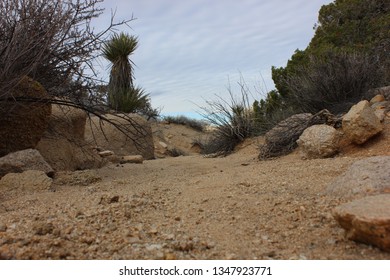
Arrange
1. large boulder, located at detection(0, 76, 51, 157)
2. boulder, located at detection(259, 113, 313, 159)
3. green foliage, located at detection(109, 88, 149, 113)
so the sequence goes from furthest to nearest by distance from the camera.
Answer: green foliage, located at detection(109, 88, 149, 113) < boulder, located at detection(259, 113, 313, 159) < large boulder, located at detection(0, 76, 51, 157)

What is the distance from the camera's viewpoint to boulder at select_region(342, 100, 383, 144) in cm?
562

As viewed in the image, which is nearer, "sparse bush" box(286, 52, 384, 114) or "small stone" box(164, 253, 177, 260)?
"small stone" box(164, 253, 177, 260)

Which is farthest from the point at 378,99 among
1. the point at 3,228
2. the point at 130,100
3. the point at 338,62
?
the point at 130,100

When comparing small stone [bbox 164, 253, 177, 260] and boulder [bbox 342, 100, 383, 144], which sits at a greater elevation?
boulder [bbox 342, 100, 383, 144]

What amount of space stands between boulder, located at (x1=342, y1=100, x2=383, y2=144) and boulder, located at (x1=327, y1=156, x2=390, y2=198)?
1.98 m

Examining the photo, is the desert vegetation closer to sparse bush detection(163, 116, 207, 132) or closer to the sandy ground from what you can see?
the sandy ground

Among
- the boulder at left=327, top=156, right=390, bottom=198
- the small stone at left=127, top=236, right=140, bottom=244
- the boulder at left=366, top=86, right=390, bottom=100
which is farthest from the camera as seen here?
the boulder at left=366, top=86, right=390, bottom=100

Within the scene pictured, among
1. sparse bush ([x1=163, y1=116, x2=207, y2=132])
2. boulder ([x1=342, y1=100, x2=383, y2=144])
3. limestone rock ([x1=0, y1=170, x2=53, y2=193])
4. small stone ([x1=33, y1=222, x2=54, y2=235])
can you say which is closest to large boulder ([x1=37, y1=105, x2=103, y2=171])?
limestone rock ([x1=0, y1=170, x2=53, y2=193])

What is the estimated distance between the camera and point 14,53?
471 centimetres

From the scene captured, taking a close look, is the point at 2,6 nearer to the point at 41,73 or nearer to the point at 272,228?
the point at 41,73

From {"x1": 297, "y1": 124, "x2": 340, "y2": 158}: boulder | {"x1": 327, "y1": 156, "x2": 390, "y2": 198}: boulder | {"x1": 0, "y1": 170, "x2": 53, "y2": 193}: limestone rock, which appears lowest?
{"x1": 327, "y1": 156, "x2": 390, "y2": 198}: boulder

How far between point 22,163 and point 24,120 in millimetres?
972

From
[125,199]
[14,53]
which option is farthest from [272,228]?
[14,53]

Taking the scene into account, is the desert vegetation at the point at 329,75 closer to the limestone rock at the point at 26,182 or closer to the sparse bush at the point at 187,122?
the limestone rock at the point at 26,182
